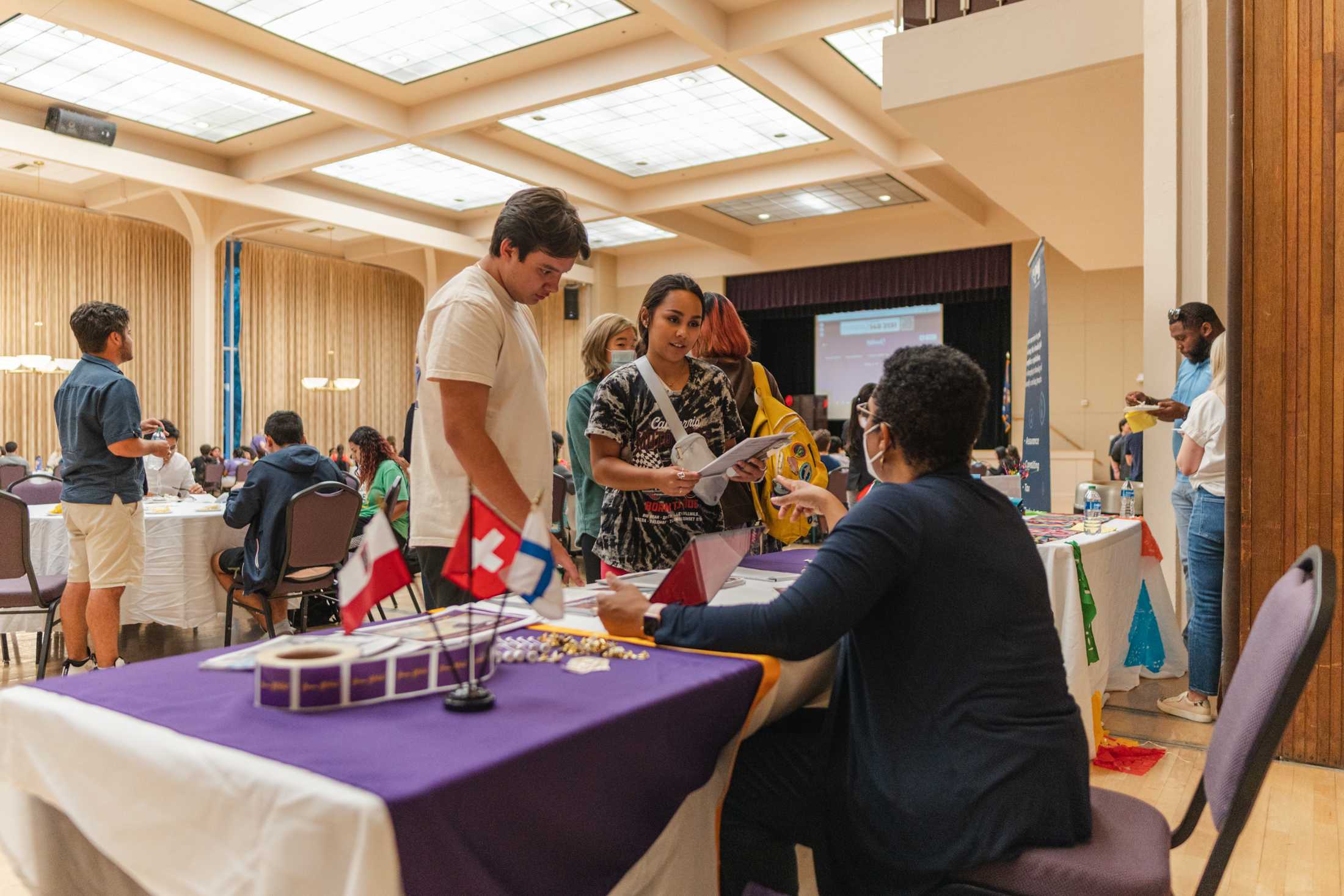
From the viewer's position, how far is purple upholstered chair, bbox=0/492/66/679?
145 inches

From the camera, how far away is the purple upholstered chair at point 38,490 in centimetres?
570

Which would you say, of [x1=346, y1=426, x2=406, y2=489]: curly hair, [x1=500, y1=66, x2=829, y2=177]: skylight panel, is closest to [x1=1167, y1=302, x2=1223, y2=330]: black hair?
[x1=346, y1=426, x2=406, y2=489]: curly hair

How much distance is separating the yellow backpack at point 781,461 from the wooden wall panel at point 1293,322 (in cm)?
161

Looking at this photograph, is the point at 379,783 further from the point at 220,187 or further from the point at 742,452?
the point at 220,187

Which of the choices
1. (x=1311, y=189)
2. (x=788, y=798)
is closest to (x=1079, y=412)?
(x=1311, y=189)

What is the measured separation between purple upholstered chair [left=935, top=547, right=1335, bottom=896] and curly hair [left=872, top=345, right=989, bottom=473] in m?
0.46

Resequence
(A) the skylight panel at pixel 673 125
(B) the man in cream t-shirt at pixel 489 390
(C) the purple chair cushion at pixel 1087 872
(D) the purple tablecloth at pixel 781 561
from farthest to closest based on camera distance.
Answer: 1. (A) the skylight panel at pixel 673 125
2. (D) the purple tablecloth at pixel 781 561
3. (B) the man in cream t-shirt at pixel 489 390
4. (C) the purple chair cushion at pixel 1087 872

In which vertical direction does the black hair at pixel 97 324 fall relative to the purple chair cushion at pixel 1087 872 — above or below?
above

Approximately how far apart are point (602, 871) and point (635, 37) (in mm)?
7973

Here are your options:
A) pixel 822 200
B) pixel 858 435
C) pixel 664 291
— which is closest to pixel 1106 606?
pixel 858 435

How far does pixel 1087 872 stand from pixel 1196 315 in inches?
127

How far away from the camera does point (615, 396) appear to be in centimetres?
238

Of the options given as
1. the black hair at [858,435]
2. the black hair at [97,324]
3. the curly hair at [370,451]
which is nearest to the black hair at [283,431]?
the curly hair at [370,451]

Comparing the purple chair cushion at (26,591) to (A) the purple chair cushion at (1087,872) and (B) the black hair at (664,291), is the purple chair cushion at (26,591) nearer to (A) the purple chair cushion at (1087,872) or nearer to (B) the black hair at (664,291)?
(B) the black hair at (664,291)
